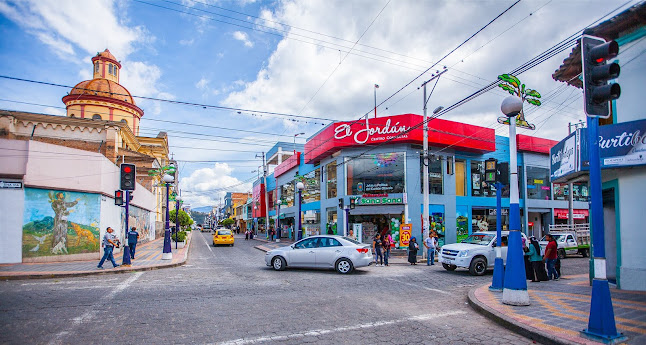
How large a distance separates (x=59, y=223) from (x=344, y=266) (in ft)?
41.2

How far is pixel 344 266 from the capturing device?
1425 centimetres

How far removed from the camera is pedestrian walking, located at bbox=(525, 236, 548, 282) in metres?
12.3

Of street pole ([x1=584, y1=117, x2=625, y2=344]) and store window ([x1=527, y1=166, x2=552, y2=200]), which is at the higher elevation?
store window ([x1=527, y1=166, x2=552, y2=200])

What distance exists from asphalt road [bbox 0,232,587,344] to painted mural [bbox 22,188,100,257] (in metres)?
4.69

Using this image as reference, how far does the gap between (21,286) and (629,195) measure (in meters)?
16.6

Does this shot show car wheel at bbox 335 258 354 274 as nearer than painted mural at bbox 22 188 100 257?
Yes

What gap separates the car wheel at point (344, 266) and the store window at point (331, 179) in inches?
583

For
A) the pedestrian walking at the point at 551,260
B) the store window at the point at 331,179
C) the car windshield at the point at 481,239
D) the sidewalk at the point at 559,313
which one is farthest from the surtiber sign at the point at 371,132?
the sidewalk at the point at 559,313

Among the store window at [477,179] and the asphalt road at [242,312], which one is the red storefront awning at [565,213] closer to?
the store window at [477,179]

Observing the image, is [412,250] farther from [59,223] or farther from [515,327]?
[59,223]

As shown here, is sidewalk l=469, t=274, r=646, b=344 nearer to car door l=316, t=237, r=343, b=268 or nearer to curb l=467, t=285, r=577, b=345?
curb l=467, t=285, r=577, b=345

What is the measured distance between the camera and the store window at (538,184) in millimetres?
32062

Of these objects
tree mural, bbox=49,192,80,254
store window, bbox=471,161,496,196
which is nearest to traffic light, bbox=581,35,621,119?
tree mural, bbox=49,192,80,254

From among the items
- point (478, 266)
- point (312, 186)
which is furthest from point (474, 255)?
point (312, 186)
